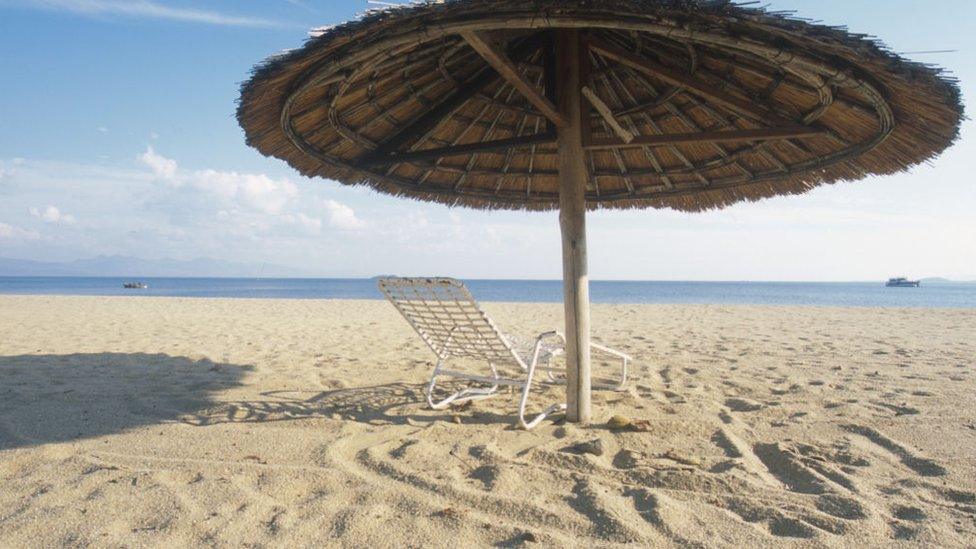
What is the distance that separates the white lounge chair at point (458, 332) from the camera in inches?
134

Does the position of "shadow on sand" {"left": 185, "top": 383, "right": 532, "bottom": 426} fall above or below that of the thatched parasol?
below

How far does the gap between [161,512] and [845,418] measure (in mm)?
3576

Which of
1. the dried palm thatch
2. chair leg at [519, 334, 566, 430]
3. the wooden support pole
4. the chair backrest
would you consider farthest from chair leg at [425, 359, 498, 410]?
the dried palm thatch

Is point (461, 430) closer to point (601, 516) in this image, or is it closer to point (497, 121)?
point (601, 516)

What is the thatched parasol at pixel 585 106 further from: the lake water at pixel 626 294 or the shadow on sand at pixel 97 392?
the lake water at pixel 626 294

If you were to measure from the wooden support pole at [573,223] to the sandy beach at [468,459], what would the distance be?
26cm

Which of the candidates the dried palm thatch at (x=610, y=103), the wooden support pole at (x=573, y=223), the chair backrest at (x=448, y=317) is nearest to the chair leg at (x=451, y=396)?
the chair backrest at (x=448, y=317)

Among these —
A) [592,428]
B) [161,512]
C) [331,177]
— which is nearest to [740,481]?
[592,428]

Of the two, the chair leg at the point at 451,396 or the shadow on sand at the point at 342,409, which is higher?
the chair leg at the point at 451,396

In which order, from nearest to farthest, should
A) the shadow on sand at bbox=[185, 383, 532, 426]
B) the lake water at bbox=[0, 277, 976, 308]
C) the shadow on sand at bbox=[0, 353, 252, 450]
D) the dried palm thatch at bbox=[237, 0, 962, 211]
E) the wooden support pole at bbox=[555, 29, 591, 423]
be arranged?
the dried palm thatch at bbox=[237, 0, 962, 211], the shadow on sand at bbox=[0, 353, 252, 450], the wooden support pole at bbox=[555, 29, 591, 423], the shadow on sand at bbox=[185, 383, 532, 426], the lake water at bbox=[0, 277, 976, 308]

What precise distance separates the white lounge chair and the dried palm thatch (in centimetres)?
86

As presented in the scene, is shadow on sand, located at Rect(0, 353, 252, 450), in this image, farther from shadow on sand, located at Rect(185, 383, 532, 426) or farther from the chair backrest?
the chair backrest

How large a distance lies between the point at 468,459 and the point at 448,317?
43.5 inches

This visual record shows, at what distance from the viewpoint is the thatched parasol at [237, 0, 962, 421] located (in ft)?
8.04
